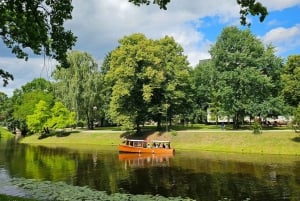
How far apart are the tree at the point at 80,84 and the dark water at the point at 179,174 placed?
30542 mm

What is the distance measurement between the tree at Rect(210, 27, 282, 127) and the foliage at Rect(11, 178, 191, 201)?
40359 mm

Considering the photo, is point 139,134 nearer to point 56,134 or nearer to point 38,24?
point 56,134

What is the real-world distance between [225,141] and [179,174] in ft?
80.5

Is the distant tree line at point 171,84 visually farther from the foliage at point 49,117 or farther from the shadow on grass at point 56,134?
the shadow on grass at point 56,134

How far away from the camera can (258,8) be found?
11.8 metres

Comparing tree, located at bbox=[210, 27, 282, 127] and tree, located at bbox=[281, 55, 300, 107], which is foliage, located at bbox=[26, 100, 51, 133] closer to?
tree, located at bbox=[210, 27, 282, 127]

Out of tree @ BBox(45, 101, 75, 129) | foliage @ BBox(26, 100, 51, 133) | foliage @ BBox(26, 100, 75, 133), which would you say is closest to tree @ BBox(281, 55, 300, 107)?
tree @ BBox(45, 101, 75, 129)

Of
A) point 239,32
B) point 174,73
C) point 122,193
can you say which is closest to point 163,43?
point 174,73

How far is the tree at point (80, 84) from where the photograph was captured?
8269 cm

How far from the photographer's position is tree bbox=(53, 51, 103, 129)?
82688mm

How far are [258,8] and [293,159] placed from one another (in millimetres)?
38545

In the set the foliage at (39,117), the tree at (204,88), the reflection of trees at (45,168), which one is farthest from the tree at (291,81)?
the foliage at (39,117)

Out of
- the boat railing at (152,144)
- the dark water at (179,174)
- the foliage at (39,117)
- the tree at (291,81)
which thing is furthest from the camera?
the foliage at (39,117)

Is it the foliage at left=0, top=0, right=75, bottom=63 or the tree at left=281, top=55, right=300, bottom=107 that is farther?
the tree at left=281, top=55, right=300, bottom=107
